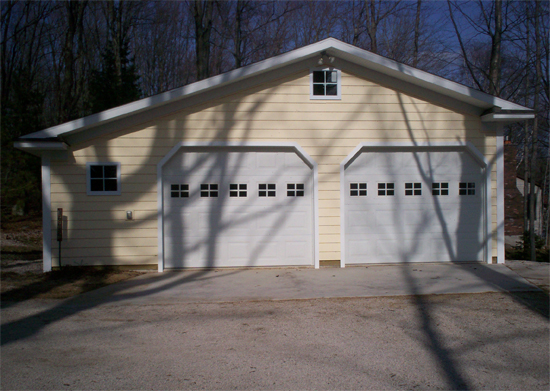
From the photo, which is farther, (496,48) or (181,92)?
(496,48)

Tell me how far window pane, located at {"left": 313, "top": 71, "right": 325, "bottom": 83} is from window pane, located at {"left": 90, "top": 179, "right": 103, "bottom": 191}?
495 centimetres

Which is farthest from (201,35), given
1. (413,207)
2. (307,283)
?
(307,283)

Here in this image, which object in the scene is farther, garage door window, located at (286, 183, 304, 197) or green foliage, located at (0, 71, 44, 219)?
green foliage, located at (0, 71, 44, 219)

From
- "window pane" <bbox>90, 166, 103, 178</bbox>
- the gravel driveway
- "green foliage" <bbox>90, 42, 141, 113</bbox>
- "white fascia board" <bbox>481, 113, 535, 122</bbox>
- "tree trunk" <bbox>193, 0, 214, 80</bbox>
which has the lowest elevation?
the gravel driveway

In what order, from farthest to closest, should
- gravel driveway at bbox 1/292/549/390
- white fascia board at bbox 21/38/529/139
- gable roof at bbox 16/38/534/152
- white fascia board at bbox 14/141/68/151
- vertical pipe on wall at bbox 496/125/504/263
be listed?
vertical pipe on wall at bbox 496/125/504/263 → white fascia board at bbox 21/38/529/139 → gable roof at bbox 16/38/534/152 → white fascia board at bbox 14/141/68/151 → gravel driveway at bbox 1/292/549/390

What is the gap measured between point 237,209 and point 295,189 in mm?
1304

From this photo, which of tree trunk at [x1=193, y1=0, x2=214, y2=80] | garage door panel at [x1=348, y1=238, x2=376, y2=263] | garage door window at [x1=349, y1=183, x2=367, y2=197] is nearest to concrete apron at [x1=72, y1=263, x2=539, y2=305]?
garage door panel at [x1=348, y1=238, x2=376, y2=263]

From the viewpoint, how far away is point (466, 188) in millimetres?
9469

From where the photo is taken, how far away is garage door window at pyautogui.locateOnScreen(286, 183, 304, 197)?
923 centimetres

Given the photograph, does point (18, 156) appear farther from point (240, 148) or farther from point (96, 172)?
point (240, 148)

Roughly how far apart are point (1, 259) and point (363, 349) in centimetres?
971

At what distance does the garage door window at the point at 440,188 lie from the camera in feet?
31.0

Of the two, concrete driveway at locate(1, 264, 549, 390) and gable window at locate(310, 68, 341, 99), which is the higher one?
gable window at locate(310, 68, 341, 99)

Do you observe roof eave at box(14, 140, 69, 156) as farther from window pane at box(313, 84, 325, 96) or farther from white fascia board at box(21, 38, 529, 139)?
window pane at box(313, 84, 325, 96)
